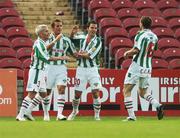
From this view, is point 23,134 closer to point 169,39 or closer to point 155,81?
point 155,81

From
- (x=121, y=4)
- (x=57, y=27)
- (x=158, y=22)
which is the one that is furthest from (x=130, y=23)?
(x=57, y=27)

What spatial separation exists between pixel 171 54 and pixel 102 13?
111 inches

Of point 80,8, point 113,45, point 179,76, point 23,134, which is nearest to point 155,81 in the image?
point 179,76

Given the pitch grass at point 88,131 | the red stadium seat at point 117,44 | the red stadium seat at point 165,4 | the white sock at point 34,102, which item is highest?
the red stadium seat at point 165,4

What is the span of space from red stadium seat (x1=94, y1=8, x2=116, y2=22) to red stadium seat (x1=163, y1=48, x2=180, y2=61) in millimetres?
2519

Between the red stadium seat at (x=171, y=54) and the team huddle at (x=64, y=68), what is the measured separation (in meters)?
5.58

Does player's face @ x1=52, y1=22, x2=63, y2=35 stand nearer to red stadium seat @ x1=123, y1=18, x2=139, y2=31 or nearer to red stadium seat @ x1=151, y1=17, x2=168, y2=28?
red stadium seat @ x1=123, y1=18, x2=139, y2=31

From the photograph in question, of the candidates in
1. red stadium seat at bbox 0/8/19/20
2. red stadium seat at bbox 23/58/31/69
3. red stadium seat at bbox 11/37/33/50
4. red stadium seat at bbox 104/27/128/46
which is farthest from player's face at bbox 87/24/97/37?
red stadium seat at bbox 0/8/19/20

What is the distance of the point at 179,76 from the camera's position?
1902 cm

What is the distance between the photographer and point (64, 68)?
627 inches

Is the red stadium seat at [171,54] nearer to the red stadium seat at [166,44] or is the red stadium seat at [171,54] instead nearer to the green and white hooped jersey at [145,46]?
the red stadium seat at [166,44]

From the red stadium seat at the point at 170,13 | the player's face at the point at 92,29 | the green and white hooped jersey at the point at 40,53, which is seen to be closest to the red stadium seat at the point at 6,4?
the red stadium seat at the point at 170,13

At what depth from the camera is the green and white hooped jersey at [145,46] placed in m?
15.1

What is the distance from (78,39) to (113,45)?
16.0ft
